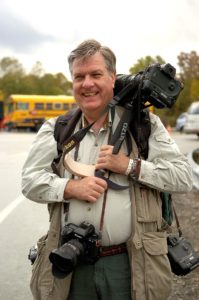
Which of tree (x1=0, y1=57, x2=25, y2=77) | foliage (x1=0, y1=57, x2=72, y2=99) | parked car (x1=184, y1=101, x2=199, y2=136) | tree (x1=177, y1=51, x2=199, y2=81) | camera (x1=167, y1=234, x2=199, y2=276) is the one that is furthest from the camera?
tree (x1=0, y1=57, x2=25, y2=77)

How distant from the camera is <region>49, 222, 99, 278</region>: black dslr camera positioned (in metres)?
2.43

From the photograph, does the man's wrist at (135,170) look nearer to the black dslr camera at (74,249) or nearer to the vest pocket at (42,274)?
the black dslr camera at (74,249)

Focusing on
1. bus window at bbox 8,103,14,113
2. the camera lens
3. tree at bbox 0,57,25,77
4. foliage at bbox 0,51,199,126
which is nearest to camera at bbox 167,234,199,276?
the camera lens

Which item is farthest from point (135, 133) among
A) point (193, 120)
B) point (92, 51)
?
point (193, 120)

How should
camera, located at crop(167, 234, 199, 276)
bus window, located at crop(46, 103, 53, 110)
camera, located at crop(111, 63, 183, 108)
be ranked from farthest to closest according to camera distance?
bus window, located at crop(46, 103, 53, 110) < camera, located at crop(167, 234, 199, 276) < camera, located at crop(111, 63, 183, 108)

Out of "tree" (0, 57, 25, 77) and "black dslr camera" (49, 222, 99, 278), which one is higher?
"tree" (0, 57, 25, 77)

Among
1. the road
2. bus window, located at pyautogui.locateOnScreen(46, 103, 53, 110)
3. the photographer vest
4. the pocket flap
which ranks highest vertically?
the photographer vest

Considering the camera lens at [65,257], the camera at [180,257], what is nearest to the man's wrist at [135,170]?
the camera lens at [65,257]

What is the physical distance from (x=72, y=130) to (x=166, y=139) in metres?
0.51

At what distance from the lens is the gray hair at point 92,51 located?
2617mm

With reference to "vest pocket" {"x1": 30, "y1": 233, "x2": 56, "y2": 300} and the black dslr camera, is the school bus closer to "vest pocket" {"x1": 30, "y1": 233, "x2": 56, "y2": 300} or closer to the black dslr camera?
"vest pocket" {"x1": 30, "y1": 233, "x2": 56, "y2": 300}

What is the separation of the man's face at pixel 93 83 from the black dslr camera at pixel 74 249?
64cm

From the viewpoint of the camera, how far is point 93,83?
2.66 m

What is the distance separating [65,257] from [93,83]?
3.03 ft
